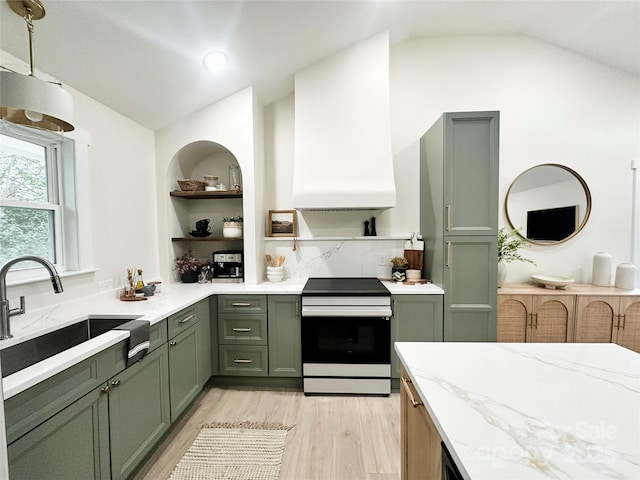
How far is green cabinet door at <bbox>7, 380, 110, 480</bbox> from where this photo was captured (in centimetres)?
100

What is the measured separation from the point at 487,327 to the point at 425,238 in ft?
3.11

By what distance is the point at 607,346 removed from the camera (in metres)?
1.18

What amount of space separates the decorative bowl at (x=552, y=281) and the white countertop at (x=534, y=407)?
1758 mm

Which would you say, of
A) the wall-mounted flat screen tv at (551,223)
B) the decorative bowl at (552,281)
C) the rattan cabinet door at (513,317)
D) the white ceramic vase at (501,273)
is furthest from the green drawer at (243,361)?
the wall-mounted flat screen tv at (551,223)

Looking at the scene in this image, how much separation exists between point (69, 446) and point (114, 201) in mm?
1717

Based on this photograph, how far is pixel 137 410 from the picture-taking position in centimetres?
155

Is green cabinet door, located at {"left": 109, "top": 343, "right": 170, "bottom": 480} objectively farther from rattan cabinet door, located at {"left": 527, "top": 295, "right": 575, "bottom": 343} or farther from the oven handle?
rattan cabinet door, located at {"left": 527, "top": 295, "right": 575, "bottom": 343}

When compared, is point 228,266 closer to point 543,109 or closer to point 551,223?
point 551,223

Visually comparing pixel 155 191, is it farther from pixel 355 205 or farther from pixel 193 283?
pixel 355 205

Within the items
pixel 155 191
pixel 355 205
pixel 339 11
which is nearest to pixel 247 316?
pixel 355 205

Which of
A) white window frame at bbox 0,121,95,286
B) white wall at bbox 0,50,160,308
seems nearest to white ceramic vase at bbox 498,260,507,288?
white wall at bbox 0,50,160,308

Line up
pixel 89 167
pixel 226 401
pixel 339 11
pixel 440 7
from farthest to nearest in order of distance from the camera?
pixel 440 7, pixel 226 401, pixel 339 11, pixel 89 167

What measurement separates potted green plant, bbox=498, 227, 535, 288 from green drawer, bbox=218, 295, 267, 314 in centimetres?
224

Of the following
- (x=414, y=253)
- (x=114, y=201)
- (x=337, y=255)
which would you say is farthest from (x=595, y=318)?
(x=114, y=201)
